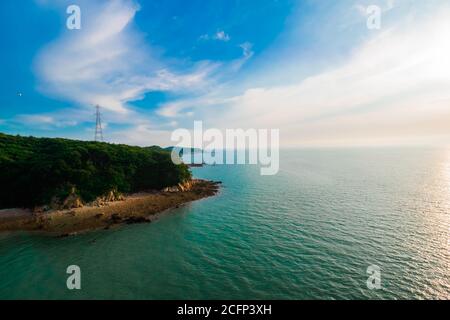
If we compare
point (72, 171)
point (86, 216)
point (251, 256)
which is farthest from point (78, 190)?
point (251, 256)

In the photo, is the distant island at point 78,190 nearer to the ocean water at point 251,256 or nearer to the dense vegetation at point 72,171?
the dense vegetation at point 72,171

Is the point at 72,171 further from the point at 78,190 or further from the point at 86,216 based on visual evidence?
the point at 86,216

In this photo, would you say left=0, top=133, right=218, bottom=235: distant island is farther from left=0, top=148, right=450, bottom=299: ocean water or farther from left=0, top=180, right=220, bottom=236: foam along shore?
left=0, top=148, right=450, bottom=299: ocean water

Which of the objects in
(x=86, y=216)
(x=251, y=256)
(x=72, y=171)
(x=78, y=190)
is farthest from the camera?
(x=72, y=171)

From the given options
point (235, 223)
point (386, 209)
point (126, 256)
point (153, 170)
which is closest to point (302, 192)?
point (386, 209)

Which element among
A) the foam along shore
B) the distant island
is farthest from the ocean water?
the distant island

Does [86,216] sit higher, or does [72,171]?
[72,171]

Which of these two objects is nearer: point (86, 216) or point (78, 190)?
point (86, 216)
